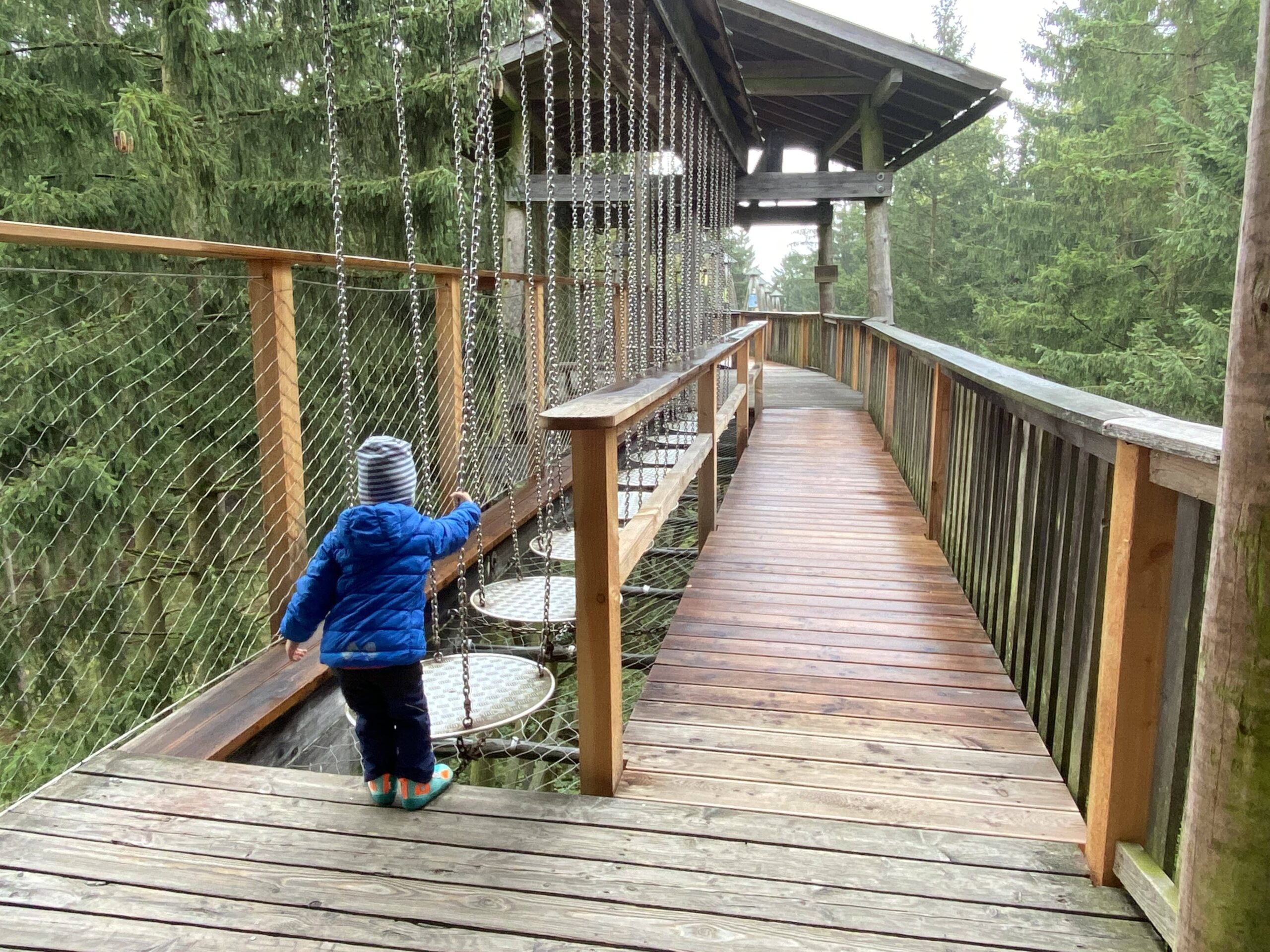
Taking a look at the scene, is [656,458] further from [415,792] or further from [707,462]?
[415,792]

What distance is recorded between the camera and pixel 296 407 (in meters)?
3.28

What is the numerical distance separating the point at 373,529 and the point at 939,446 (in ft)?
12.0

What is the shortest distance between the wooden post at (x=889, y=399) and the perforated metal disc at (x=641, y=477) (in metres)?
2.89

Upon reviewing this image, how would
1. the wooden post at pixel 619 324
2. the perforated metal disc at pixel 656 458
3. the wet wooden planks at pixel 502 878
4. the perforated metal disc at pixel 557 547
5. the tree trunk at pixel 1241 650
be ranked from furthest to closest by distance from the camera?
the wooden post at pixel 619 324, the perforated metal disc at pixel 656 458, the perforated metal disc at pixel 557 547, the wet wooden planks at pixel 502 878, the tree trunk at pixel 1241 650

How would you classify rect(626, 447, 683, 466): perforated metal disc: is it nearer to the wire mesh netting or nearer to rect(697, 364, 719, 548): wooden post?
rect(697, 364, 719, 548): wooden post

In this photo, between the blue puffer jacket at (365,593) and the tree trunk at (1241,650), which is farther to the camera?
the blue puffer jacket at (365,593)

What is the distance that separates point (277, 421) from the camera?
3.22m

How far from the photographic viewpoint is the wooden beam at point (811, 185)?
1086 centimetres

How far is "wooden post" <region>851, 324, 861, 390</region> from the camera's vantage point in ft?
38.5

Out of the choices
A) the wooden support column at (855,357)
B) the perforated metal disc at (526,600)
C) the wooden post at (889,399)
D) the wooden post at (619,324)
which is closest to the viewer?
the perforated metal disc at (526,600)

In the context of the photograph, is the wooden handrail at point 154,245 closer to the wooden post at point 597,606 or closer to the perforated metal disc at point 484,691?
the wooden post at point 597,606

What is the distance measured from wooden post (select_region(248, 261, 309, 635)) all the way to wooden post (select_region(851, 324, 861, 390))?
30.1ft

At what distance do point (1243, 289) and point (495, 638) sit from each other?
420 centimetres

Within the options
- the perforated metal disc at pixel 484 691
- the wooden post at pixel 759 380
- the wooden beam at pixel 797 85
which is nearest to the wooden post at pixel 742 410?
the wooden post at pixel 759 380
